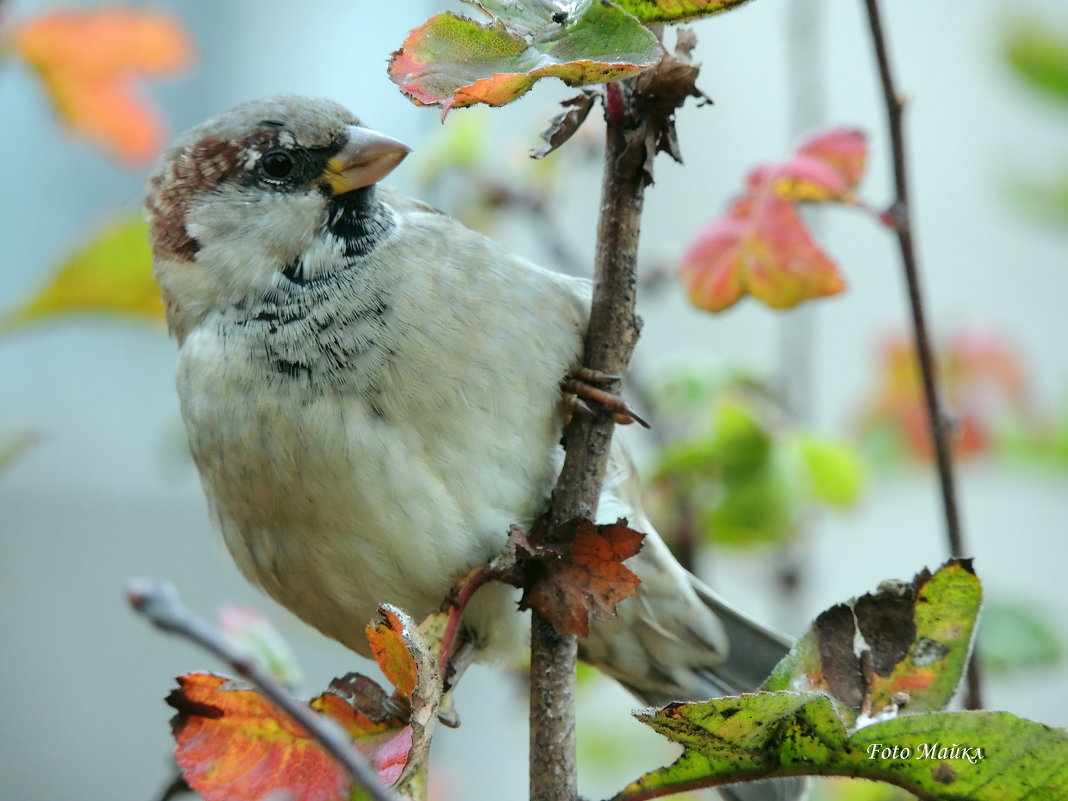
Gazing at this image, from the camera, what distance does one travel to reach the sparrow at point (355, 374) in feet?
3.24

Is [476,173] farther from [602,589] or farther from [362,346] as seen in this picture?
[602,589]

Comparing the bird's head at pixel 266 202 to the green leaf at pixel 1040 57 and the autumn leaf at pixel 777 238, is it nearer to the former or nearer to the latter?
the autumn leaf at pixel 777 238

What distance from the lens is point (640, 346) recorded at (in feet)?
8.56

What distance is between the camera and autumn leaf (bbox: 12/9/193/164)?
3.58 feet

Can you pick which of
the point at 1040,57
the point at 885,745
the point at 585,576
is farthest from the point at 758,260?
the point at 1040,57

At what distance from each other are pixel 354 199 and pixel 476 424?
27cm

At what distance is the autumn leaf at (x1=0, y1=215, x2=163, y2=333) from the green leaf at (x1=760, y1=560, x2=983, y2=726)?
0.65 meters

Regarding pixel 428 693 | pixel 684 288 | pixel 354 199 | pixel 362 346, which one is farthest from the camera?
pixel 354 199

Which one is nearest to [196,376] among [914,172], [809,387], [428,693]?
[428,693]

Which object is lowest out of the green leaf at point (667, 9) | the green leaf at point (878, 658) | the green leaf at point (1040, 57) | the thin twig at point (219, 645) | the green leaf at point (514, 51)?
the thin twig at point (219, 645)

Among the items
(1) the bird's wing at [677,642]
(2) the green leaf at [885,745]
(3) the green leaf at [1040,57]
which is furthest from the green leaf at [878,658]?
(3) the green leaf at [1040,57]

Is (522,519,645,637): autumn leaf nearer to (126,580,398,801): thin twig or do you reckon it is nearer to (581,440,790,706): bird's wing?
(126,580,398,801): thin twig

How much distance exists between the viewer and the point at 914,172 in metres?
3.88

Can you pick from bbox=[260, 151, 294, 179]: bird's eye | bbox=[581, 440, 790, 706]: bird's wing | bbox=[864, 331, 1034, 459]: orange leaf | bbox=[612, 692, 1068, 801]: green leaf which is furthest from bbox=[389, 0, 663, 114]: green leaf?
bbox=[864, 331, 1034, 459]: orange leaf
